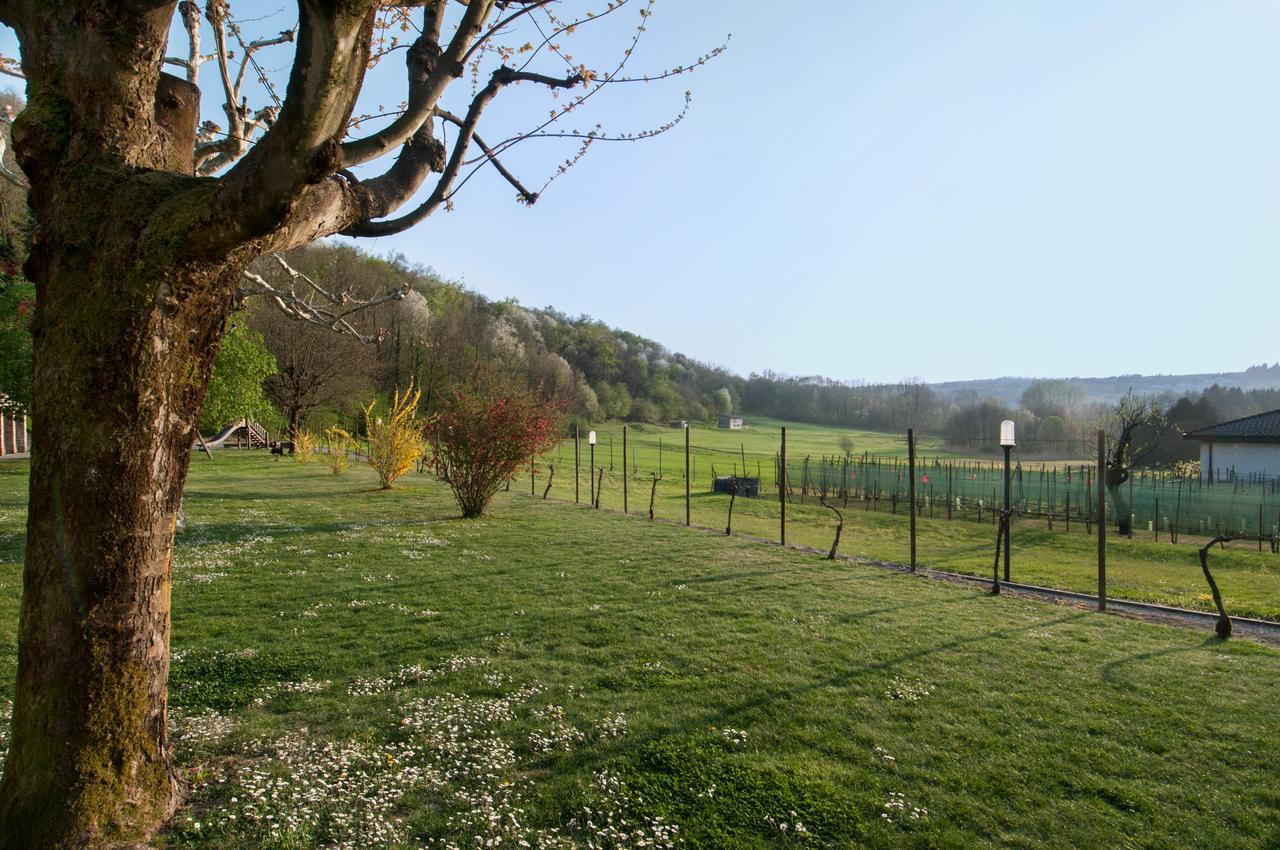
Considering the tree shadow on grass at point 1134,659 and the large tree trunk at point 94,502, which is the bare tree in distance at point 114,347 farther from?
the tree shadow on grass at point 1134,659

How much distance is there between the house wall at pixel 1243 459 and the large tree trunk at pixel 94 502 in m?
33.5

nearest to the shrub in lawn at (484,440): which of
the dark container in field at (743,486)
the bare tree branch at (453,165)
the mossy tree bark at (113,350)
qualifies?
the bare tree branch at (453,165)

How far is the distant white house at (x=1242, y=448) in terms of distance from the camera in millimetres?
27688

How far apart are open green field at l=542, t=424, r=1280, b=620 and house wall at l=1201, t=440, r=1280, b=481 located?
33.6 feet

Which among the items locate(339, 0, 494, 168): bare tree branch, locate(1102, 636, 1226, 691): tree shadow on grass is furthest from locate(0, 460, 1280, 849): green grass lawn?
locate(339, 0, 494, 168): bare tree branch

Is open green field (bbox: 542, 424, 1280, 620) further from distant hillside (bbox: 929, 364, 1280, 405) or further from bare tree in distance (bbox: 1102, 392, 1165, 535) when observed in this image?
distant hillside (bbox: 929, 364, 1280, 405)

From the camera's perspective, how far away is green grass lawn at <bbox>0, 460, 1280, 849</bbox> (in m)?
3.13

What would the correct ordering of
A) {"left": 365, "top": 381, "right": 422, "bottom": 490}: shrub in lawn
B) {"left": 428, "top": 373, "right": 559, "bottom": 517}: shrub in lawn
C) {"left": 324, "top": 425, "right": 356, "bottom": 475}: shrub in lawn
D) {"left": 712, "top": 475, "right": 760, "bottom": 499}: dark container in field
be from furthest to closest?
1. {"left": 712, "top": 475, "right": 760, "bottom": 499}: dark container in field
2. {"left": 324, "top": 425, "right": 356, "bottom": 475}: shrub in lawn
3. {"left": 365, "top": 381, "right": 422, "bottom": 490}: shrub in lawn
4. {"left": 428, "top": 373, "right": 559, "bottom": 517}: shrub in lawn

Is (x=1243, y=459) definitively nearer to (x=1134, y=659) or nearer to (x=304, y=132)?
(x=1134, y=659)

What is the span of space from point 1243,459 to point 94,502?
120 ft

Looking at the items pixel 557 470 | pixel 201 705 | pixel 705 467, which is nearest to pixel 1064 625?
pixel 201 705

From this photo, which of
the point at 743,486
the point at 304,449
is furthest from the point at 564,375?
the point at 304,449

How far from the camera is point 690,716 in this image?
14.0 feet

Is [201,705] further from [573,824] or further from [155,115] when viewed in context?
[155,115]
